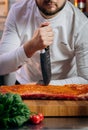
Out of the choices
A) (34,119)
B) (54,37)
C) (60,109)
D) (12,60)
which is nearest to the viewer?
(34,119)

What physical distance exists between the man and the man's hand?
0.14 meters

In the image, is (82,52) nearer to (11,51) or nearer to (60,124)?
(11,51)

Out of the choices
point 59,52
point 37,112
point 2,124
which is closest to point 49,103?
point 37,112

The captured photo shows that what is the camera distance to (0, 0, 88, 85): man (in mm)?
1632

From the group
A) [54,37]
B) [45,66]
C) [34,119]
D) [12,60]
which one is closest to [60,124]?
[34,119]

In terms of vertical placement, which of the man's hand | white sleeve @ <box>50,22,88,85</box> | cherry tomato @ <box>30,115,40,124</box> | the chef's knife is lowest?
white sleeve @ <box>50,22,88,85</box>

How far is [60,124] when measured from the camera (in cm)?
100

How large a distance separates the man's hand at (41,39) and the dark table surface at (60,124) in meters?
0.46

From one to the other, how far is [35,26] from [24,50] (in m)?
0.22

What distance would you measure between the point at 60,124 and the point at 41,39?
1.69 ft

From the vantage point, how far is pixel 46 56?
4.63 feet

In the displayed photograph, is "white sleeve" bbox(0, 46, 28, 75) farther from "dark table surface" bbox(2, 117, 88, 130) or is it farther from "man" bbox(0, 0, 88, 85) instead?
"dark table surface" bbox(2, 117, 88, 130)

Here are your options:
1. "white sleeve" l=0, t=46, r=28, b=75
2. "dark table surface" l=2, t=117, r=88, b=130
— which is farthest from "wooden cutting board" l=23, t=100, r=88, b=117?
"white sleeve" l=0, t=46, r=28, b=75

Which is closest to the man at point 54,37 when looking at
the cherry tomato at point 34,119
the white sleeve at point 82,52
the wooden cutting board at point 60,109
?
the white sleeve at point 82,52
